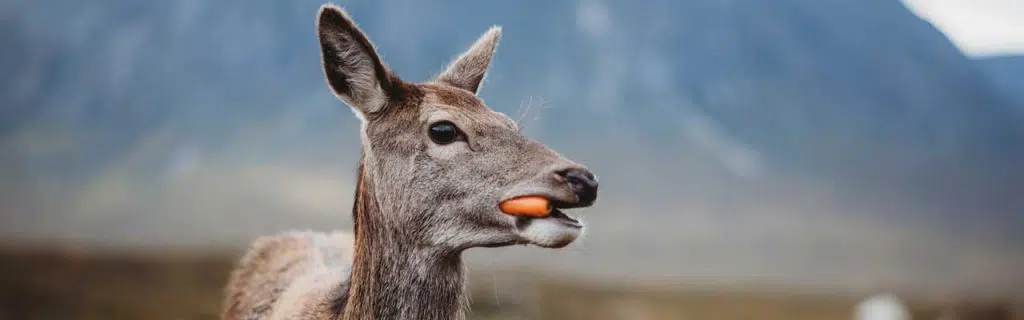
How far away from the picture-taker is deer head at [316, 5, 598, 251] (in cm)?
341

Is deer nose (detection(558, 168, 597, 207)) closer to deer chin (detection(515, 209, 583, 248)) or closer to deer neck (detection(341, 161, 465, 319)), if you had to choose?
deer chin (detection(515, 209, 583, 248))

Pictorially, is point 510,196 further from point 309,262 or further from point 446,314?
point 309,262

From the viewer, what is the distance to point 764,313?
19359 millimetres

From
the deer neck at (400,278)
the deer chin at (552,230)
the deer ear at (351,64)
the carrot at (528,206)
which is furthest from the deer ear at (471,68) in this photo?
the deer chin at (552,230)

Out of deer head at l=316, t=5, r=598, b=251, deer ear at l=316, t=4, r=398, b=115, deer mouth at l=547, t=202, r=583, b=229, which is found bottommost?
deer mouth at l=547, t=202, r=583, b=229

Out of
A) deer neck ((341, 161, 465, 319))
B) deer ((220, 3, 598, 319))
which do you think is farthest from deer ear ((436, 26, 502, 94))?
deer neck ((341, 161, 465, 319))

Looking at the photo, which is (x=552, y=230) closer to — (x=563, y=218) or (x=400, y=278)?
(x=563, y=218)

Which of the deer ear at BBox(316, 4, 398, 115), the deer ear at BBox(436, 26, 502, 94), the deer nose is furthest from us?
the deer ear at BBox(436, 26, 502, 94)

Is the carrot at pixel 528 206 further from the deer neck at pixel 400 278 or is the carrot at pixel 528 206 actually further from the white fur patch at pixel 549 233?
the deer neck at pixel 400 278

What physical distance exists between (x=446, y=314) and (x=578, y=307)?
15371 mm

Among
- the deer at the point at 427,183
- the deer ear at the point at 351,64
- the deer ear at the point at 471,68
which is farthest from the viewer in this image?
the deer ear at the point at 471,68

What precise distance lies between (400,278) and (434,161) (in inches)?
19.1

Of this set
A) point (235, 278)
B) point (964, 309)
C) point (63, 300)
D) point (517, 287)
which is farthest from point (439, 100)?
point (964, 309)

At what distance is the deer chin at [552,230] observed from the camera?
10.8ft
